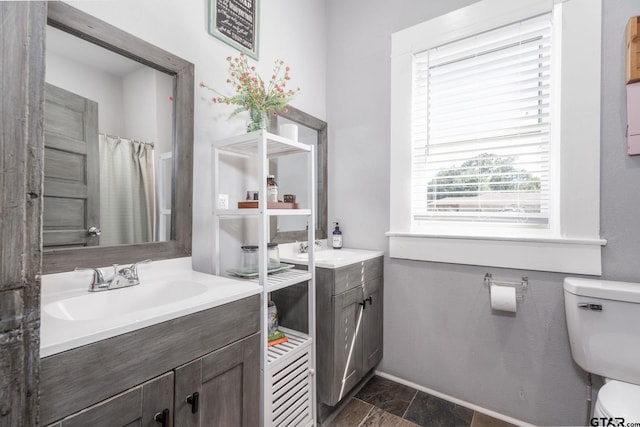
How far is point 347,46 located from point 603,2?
56.3 inches

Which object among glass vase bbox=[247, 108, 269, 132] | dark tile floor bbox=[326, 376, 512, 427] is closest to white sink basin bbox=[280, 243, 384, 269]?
glass vase bbox=[247, 108, 269, 132]

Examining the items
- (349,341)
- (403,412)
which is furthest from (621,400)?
(349,341)

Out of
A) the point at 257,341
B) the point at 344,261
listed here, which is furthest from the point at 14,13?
the point at 344,261

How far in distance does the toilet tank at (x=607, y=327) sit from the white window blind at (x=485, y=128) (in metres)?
0.42

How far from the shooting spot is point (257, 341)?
3.71ft

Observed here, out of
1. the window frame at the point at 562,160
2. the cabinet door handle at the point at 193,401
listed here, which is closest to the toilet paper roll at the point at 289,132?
the window frame at the point at 562,160

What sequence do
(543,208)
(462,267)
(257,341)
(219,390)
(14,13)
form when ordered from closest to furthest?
(14,13) → (219,390) → (257,341) → (543,208) → (462,267)

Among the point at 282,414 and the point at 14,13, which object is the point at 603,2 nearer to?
the point at 14,13

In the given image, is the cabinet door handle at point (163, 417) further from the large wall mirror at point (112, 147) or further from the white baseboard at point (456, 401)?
the white baseboard at point (456, 401)

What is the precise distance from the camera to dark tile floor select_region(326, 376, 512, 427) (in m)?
1.59

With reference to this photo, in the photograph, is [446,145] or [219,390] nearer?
[219,390]

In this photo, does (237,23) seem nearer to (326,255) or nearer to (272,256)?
(272,256)

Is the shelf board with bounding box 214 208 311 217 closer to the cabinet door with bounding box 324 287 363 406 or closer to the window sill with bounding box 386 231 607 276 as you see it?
the cabinet door with bounding box 324 287 363 406

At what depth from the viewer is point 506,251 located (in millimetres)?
1591
